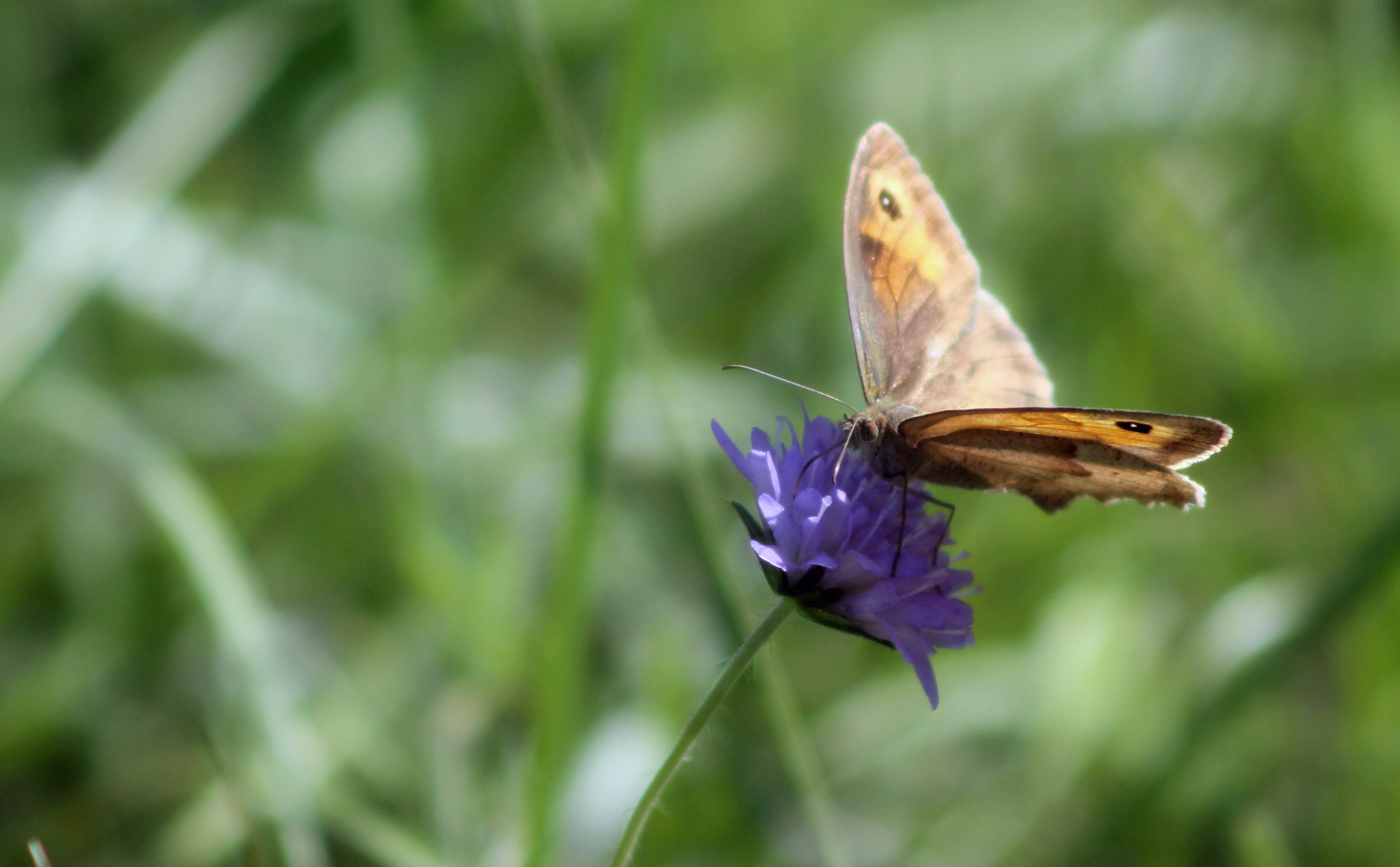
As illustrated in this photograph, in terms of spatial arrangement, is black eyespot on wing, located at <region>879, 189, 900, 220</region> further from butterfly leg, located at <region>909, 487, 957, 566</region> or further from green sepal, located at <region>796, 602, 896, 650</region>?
green sepal, located at <region>796, 602, 896, 650</region>

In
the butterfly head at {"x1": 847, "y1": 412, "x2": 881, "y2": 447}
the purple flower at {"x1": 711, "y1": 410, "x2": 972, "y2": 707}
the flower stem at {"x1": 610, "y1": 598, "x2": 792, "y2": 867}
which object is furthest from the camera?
the butterfly head at {"x1": 847, "y1": 412, "x2": 881, "y2": 447}

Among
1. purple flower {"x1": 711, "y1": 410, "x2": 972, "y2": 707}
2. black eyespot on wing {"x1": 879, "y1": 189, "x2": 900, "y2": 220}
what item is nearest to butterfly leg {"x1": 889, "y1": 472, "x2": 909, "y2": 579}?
purple flower {"x1": 711, "y1": 410, "x2": 972, "y2": 707}

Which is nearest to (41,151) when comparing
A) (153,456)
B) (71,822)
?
(153,456)

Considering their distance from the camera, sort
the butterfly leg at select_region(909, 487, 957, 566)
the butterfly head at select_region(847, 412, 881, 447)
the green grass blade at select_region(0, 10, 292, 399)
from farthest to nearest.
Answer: the green grass blade at select_region(0, 10, 292, 399)
the butterfly head at select_region(847, 412, 881, 447)
the butterfly leg at select_region(909, 487, 957, 566)

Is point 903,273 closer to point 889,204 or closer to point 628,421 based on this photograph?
point 889,204

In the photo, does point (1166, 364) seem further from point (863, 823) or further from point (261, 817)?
point (261, 817)

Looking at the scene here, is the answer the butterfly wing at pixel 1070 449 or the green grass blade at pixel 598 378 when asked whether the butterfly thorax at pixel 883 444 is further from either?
the green grass blade at pixel 598 378

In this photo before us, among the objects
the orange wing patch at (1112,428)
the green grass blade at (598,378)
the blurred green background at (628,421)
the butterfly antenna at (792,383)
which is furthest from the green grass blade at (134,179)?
the orange wing patch at (1112,428)
